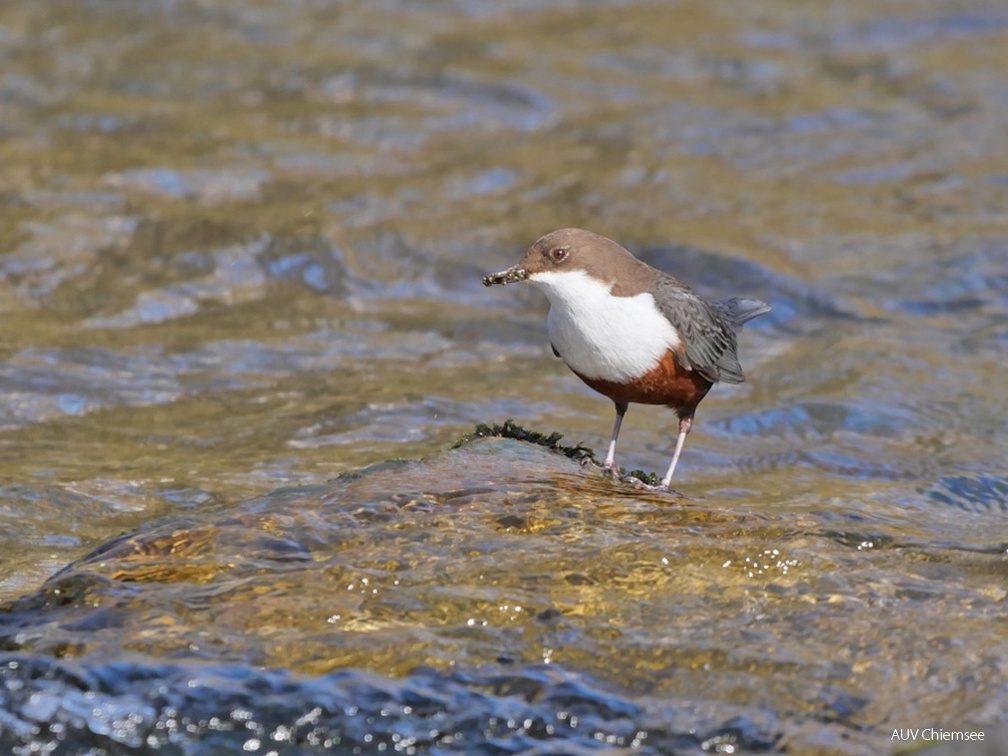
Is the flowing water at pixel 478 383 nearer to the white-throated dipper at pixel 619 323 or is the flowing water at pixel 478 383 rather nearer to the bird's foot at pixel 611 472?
the bird's foot at pixel 611 472

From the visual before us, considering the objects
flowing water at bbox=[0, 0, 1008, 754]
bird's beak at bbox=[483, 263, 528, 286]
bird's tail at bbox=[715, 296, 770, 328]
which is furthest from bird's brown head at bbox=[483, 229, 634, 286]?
bird's tail at bbox=[715, 296, 770, 328]

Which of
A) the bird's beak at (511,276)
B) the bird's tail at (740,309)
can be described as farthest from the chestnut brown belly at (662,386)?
the bird's tail at (740,309)

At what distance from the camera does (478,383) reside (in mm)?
7645

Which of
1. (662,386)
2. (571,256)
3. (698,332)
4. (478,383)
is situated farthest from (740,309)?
(478,383)

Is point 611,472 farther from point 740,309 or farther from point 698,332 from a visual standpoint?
point 740,309

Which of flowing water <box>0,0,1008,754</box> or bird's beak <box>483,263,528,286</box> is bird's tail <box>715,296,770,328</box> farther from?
bird's beak <box>483,263,528,286</box>

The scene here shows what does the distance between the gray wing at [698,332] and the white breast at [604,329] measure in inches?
2.3

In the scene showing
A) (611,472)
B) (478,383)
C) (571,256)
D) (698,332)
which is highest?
(571,256)

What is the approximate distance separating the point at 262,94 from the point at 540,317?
13.4 ft

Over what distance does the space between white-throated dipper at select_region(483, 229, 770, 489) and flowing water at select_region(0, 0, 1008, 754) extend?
390 millimetres

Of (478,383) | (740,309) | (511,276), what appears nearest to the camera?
(511,276)

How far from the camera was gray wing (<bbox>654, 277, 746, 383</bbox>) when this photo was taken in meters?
5.04

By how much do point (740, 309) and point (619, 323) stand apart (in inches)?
49.0

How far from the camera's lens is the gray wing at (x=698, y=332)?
504 centimetres
